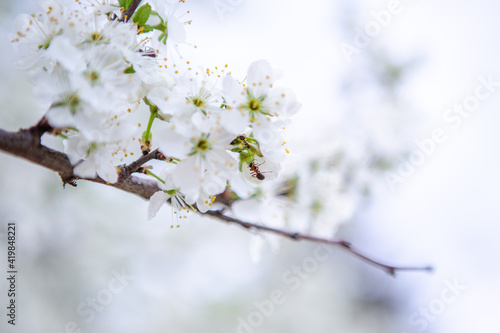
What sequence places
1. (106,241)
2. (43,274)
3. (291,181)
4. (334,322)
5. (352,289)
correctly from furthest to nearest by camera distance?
(352,289) < (334,322) < (106,241) < (43,274) < (291,181)

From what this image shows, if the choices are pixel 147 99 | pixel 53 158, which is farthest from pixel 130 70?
pixel 53 158

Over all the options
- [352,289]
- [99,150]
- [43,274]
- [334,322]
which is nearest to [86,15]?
[99,150]

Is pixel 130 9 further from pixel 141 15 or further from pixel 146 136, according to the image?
pixel 146 136

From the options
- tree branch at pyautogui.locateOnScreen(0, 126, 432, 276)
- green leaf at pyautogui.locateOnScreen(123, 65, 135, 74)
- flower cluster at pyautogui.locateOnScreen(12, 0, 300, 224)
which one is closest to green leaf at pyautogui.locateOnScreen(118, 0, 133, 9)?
flower cluster at pyautogui.locateOnScreen(12, 0, 300, 224)

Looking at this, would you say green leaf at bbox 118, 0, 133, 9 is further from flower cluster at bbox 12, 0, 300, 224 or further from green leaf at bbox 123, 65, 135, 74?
green leaf at bbox 123, 65, 135, 74

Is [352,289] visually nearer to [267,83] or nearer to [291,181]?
[291,181]

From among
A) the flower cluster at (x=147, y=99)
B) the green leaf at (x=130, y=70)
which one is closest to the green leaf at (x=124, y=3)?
the flower cluster at (x=147, y=99)

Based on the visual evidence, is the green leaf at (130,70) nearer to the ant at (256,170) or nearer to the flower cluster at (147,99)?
the flower cluster at (147,99)

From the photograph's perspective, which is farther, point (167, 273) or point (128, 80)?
point (167, 273)
